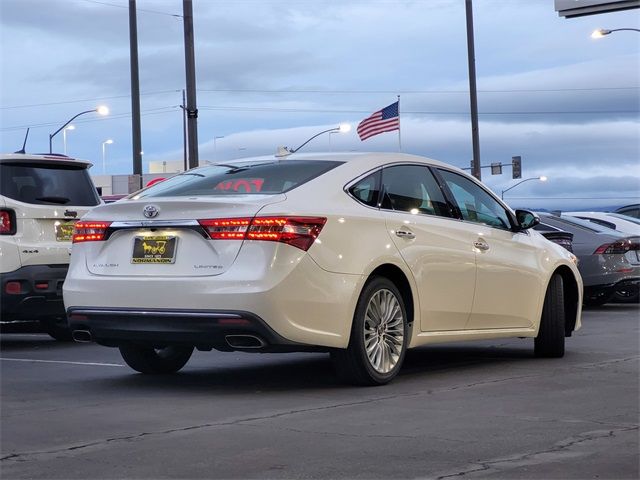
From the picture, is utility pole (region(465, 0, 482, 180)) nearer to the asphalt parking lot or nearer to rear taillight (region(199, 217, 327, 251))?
the asphalt parking lot

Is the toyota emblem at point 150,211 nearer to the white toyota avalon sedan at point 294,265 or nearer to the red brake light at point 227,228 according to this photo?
the white toyota avalon sedan at point 294,265

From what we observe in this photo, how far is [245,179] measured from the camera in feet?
27.1

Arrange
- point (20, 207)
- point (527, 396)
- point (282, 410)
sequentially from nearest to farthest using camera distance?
point (282, 410), point (527, 396), point (20, 207)

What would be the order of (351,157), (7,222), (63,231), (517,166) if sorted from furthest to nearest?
(517,166), (63,231), (7,222), (351,157)

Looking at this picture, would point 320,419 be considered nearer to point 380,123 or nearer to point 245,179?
point 245,179

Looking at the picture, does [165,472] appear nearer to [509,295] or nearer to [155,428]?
[155,428]

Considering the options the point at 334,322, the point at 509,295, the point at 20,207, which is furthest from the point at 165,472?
the point at 20,207

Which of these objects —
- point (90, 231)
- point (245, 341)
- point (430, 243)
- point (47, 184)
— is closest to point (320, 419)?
point (245, 341)

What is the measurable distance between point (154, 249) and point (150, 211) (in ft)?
0.87

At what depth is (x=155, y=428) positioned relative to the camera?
20.9 ft

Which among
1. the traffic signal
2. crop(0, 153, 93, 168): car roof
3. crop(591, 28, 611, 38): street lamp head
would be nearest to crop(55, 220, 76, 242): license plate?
crop(0, 153, 93, 168): car roof

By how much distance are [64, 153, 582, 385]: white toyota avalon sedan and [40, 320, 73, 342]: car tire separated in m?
3.90

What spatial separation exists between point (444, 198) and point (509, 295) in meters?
1.04

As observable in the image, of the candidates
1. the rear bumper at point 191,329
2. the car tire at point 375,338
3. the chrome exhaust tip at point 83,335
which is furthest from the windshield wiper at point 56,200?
the car tire at point 375,338
